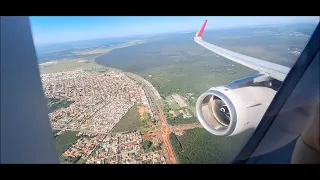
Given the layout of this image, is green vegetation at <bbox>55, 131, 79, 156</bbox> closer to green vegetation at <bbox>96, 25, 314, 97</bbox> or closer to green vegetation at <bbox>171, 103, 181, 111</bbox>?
green vegetation at <bbox>96, 25, 314, 97</bbox>

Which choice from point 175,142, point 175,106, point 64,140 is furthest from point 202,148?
point 64,140

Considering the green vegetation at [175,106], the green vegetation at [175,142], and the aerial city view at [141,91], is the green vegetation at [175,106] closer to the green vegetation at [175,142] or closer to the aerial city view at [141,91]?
the aerial city view at [141,91]

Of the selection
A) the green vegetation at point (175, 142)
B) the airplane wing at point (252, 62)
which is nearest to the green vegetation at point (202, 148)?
the green vegetation at point (175, 142)

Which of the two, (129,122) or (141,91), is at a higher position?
(141,91)

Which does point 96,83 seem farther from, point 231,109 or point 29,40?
point 231,109

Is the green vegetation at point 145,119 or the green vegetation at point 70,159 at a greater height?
the green vegetation at point 145,119

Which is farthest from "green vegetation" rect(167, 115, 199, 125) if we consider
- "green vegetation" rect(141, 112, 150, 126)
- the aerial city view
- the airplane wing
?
the airplane wing

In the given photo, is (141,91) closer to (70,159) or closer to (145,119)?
(145,119)
